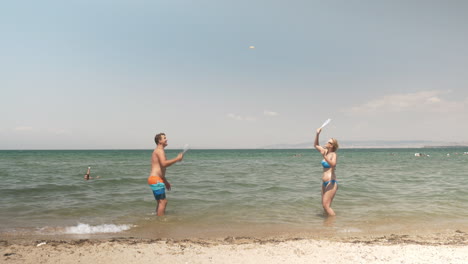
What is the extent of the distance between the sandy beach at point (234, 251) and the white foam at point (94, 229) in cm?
100

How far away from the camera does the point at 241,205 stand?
32.0ft

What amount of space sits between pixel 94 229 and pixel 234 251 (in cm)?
353

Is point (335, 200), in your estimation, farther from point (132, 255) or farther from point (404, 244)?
point (132, 255)

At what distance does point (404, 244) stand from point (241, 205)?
200 inches

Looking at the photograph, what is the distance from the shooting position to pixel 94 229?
22.7ft

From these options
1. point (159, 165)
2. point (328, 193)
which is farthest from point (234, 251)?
point (328, 193)

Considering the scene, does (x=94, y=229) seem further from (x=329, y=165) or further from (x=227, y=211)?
(x=329, y=165)

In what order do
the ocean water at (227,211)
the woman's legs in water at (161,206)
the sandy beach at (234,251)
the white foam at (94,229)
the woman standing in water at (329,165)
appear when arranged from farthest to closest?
the woman's legs in water at (161,206)
the woman standing in water at (329,165)
the ocean water at (227,211)
the white foam at (94,229)
the sandy beach at (234,251)

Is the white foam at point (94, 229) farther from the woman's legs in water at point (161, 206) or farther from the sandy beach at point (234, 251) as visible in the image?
the sandy beach at point (234, 251)

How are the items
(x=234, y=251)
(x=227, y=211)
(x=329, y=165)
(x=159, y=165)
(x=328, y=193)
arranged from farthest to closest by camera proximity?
(x=227, y=211), (x=328, y=193), (x=329, y=165), (x=159, y=165), (x=234, y=251)

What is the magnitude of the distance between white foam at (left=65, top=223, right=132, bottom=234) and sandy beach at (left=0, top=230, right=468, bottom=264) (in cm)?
100

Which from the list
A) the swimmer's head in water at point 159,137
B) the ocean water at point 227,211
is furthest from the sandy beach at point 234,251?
the swimmer's head in water at point 159,137

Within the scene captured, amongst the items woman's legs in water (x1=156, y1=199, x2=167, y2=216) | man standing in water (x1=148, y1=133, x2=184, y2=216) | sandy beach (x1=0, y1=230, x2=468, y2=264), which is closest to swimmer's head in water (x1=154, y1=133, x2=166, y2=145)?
man standing in water (x1=148, y1=133, x2=184, y2=216)

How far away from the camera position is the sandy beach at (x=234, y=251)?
459 cm
